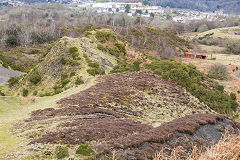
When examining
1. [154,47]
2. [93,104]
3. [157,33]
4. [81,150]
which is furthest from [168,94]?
[157,33]

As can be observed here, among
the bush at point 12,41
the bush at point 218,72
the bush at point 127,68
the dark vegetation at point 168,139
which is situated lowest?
the bush at point 218,72

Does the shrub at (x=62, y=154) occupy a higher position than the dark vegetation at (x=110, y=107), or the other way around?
the shrub at (x=62, y=154)

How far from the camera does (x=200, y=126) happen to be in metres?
12.4

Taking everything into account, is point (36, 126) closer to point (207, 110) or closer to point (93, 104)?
point (93, 104)

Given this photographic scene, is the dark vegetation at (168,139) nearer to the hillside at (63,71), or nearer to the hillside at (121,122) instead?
the hillside at (121,122)

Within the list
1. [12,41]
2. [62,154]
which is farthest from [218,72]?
[12,41]

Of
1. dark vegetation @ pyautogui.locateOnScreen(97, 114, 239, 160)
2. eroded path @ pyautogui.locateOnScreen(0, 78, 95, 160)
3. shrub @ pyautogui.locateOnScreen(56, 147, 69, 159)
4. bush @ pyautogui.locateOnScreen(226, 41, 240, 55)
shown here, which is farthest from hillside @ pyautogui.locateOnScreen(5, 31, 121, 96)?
bush @ pyautogui.locateOnScreen(226, 41, 240, 55)

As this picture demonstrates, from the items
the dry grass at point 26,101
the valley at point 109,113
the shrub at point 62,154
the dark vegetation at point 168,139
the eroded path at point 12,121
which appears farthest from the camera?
the dry grass at point 26,101

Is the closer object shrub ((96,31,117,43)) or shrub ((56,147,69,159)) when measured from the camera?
shrub ((56,147,69,159))

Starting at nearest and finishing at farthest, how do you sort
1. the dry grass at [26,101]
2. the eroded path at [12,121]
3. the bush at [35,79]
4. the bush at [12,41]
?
the eroded path at [12,121], the dry grass at [26,101], the bush at [35,79], the bush at [12,41]

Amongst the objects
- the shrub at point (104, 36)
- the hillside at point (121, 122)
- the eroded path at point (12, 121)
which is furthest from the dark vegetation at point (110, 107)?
the shrub at point (104, 36)

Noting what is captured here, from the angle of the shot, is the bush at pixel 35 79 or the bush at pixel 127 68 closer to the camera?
the bush at pixel 35 79

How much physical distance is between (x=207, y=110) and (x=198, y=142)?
1220 cm

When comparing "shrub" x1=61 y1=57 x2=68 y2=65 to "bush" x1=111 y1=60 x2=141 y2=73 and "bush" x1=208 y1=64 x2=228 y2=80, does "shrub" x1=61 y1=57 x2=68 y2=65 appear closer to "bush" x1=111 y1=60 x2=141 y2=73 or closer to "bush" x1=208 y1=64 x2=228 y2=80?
"bush" x1=111 y1=60 x2=141 y2=73
